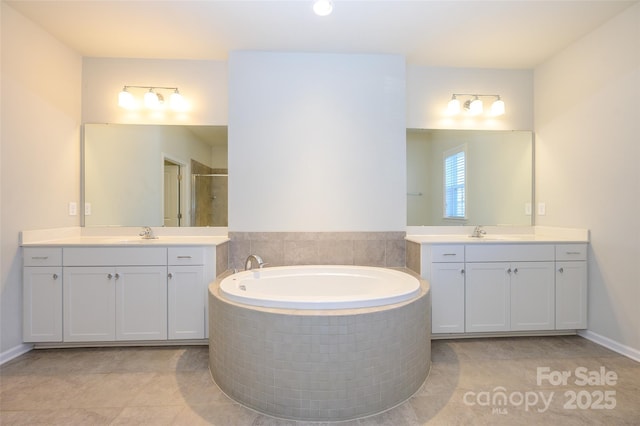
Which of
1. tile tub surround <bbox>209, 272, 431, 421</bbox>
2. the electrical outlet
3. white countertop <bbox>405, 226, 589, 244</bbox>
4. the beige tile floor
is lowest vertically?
the beige tile floor

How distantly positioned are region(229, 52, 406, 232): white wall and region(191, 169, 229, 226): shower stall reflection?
0.33 feet

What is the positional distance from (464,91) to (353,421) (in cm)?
292

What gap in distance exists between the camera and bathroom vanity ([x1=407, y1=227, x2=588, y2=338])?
2.37 m

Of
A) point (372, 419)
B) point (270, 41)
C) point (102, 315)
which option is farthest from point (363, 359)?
point (270, 41)

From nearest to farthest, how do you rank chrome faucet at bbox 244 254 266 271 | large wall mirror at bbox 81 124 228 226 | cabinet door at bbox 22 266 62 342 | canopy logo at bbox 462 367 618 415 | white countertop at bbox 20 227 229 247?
canopy logo at bbox 462 367 618 415 < cabinet door at bbox 22 266 62 342 < chrome faucet at bbox 244 254 266 271 < white countertop at bbox 20 227 229 247 < large wall mirror at bbox 81 124 228 226

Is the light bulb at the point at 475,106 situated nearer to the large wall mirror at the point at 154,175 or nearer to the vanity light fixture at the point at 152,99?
the large wall mirror at the point at 154,175

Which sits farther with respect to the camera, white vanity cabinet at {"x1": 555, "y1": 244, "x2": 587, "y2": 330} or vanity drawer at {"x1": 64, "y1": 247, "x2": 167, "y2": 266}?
white vanity cabinet at {"x1": 555, "y1": 244, "x2": 587, "y2": 330}

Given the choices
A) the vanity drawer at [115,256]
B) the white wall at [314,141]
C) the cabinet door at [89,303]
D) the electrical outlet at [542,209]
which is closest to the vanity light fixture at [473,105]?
the white wall at [314,141]

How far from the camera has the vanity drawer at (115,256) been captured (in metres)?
2.21

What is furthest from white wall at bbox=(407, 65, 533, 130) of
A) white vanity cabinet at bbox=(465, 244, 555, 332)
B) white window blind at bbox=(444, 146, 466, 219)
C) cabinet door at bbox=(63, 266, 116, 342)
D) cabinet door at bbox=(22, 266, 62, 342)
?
cabinet door at bbox=(22, 266, 62, 342)

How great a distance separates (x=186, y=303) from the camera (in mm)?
2258

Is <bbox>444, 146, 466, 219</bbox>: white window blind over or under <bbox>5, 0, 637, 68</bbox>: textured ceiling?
under

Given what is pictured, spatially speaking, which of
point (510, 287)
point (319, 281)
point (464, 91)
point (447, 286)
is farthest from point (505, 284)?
point (464, 91)

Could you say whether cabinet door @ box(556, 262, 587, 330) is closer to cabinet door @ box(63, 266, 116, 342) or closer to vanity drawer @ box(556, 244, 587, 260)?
vanity drawer @ box(556, 244, 587, 260)
